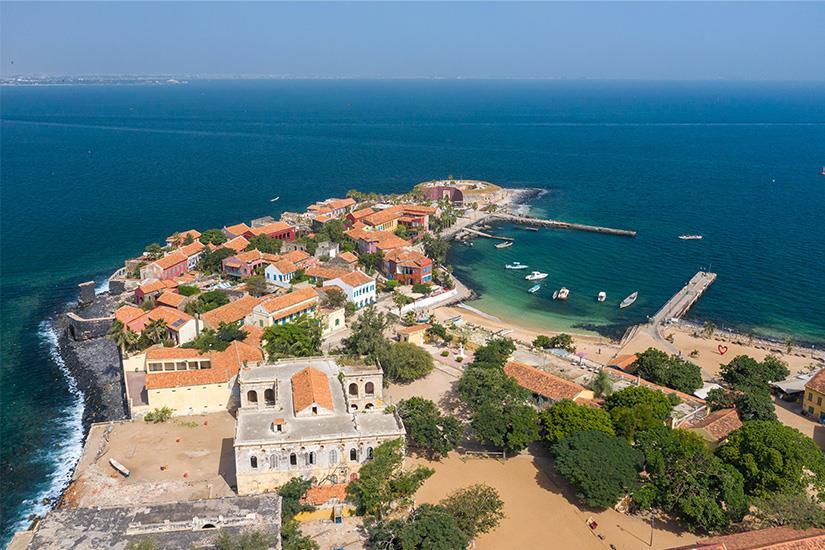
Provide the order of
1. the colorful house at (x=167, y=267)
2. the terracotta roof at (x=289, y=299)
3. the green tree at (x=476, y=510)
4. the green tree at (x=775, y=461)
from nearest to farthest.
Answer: the green tree at (x=476, y=510) → the green tree at (x=775, y=461) → the terracotta roof at (x=289, y=299) → the colorful house at (x=167, y=267)

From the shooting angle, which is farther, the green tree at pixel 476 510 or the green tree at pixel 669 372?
the green tree at pixel 669 372

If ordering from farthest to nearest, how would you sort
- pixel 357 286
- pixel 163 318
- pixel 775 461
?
pixel 357 286 → pixel 163 318 → pixel 775 461

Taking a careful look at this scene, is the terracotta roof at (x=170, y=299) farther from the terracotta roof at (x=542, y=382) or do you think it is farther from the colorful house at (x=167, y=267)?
the terracotta roof at (x=542, y=382)

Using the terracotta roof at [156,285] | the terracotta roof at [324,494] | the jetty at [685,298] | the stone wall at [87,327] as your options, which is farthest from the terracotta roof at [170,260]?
the jetty at [685,298]

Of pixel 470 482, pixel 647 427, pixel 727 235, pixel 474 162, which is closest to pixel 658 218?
pixel 727 235

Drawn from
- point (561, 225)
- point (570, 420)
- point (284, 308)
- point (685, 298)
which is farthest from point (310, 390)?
point (561, 225)

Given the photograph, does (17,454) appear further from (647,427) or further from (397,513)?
(647,427)

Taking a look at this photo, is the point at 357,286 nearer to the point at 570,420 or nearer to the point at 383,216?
the point at 383,216
